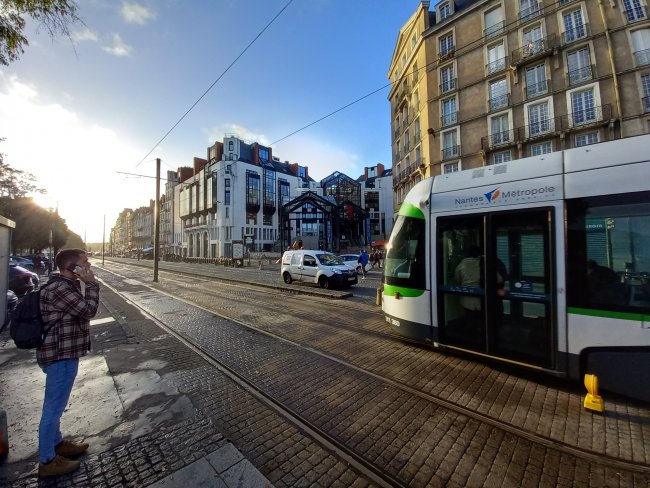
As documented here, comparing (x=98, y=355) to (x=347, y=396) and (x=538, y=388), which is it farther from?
(x=538, y=388)

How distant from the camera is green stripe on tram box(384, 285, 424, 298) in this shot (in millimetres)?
5135

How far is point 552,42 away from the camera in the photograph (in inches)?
888

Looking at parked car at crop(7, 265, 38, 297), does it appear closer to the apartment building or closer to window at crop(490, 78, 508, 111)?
the apartment building

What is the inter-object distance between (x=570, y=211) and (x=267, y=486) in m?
4.69

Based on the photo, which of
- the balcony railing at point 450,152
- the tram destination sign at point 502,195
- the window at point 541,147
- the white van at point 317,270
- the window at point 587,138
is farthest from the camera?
the balcony railing at point 450,152

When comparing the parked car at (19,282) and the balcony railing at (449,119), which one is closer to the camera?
the parked car at (19,282)

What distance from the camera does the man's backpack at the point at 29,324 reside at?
2.35 m

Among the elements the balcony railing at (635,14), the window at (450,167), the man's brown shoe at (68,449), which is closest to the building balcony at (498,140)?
the window at (450,167)

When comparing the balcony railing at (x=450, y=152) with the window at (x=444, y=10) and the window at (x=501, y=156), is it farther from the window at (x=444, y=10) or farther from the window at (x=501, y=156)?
the window at (x=444, y=10)

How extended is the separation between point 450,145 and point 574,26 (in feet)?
38.2

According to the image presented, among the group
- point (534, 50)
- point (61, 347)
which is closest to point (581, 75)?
point (534, 50)

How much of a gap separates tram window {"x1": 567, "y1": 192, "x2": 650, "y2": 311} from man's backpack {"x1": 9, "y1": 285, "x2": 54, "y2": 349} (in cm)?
576

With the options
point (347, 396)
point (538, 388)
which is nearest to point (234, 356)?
point (347, 396)

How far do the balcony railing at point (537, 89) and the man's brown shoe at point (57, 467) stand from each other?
106 feet
